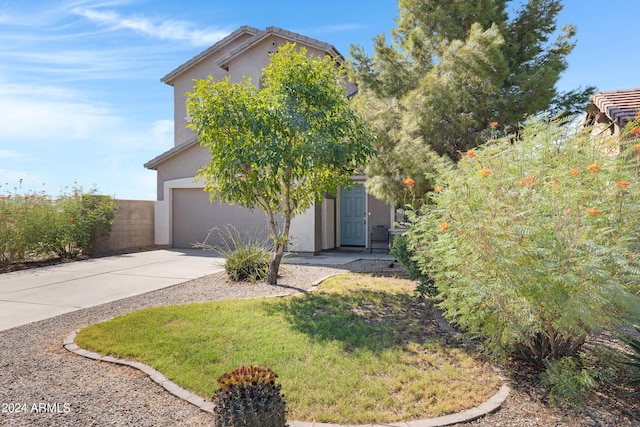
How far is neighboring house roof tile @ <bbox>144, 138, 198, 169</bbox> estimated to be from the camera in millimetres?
13773

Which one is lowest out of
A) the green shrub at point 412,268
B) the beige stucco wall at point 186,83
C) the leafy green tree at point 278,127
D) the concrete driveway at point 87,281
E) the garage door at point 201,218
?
the concrete driveway at point 87,281

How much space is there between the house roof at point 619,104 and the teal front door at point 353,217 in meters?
6.77

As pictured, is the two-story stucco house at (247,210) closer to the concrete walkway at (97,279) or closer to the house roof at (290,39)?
the house roof at (290,39)

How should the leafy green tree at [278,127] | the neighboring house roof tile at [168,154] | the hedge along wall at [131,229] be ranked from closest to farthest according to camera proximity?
the leafy green tree at [278,127], the hedge along wall at [131,229], the neighboring house roof tile at [168,154]

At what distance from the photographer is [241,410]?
2541 mm

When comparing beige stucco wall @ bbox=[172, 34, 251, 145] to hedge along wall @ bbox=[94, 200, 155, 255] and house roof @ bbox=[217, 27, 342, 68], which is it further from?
hedge along wall @ bbox=[94, 200, 155, 255]

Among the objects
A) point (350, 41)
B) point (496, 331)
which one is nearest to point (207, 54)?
point (350, 41)

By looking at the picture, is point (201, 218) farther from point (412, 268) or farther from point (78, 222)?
point (412, 268)

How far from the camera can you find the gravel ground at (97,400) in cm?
311

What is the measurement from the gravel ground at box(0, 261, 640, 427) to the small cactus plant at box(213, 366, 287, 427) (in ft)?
2.03

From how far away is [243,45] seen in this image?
49.1 feet

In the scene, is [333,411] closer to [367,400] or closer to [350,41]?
[367,400]

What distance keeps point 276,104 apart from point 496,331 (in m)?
4.59

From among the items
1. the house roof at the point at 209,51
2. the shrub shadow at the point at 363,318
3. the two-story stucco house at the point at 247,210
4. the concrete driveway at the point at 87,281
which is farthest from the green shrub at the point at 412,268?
the house roof at the point at 209,51
